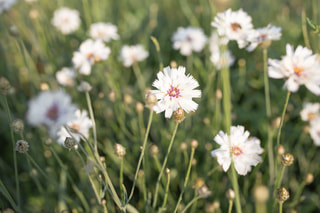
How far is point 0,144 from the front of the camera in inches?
73.3

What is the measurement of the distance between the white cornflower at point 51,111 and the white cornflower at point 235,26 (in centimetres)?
78

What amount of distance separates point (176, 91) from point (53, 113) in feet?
2.06

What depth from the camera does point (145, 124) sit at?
1793 millimetres

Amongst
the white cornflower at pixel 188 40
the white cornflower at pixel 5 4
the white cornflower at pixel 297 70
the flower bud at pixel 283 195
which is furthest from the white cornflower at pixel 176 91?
the white cornflower at pixel 5 4

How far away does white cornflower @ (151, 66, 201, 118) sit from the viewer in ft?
3.04

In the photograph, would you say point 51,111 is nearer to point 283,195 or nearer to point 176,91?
point 176,91

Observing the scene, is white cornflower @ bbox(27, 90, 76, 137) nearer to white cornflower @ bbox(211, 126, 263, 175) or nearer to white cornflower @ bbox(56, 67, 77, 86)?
white cornflower @ bbox(56, 67, 77, 86)

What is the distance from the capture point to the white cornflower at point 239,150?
3.12 feet

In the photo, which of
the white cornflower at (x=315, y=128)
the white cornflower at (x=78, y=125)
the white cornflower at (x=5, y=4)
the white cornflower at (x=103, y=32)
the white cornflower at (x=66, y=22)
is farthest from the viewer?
the white cornflower at (x=66, y=22)

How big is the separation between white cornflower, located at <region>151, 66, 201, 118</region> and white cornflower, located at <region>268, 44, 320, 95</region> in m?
0.31

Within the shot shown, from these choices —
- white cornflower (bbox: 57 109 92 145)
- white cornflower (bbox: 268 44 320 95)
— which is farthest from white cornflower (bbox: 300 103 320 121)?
white cornflower (bbox: 57 109 92 145)

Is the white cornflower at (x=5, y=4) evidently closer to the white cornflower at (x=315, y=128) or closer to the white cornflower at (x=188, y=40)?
the white cornflower at (x=188, y=40)

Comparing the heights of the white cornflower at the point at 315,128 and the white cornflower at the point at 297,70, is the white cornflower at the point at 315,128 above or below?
above

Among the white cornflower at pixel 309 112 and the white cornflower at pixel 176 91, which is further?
the white cornflower at pixel 309 112
